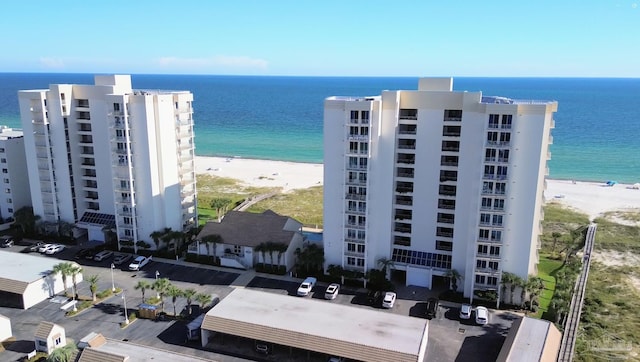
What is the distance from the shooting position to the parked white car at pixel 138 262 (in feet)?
193

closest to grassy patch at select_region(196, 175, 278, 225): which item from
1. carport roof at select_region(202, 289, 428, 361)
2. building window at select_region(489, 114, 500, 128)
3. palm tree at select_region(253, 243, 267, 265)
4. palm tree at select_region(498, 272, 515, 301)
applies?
palm tree at select_region(253, 243, 267, 265)

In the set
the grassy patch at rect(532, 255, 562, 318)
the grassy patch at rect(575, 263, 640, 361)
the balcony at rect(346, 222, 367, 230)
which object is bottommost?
the grassy patch at rect(575, 263, 640, 361)

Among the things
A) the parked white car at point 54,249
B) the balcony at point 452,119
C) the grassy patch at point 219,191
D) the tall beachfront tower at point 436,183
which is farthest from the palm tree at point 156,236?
the balcony at point 452,119

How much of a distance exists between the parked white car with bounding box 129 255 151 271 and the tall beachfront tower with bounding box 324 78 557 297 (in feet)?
78.3

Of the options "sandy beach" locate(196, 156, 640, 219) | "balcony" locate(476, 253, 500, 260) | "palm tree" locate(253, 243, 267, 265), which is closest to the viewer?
"balcony" locate(476, 253, 500, 260)

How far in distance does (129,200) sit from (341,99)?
32.6 metres

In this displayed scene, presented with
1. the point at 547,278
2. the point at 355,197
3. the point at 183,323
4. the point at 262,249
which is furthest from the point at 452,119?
the point at 183,323

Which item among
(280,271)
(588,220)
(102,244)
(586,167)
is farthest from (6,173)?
(586,167)

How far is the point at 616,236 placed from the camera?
249 ft

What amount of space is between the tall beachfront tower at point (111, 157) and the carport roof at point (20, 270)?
1113cm

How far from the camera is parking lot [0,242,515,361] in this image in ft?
138

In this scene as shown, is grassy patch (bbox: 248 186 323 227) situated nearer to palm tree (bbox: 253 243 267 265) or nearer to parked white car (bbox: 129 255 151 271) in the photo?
palm tree (bbox: 253 243 267 265)

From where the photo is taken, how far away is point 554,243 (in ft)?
227

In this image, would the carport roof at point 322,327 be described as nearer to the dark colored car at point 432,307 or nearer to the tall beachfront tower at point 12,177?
the dark colored car at point 432,307
